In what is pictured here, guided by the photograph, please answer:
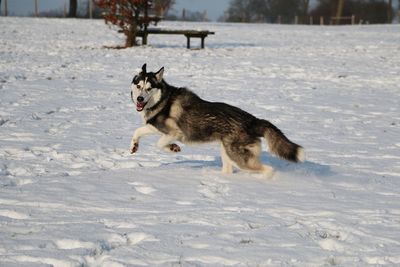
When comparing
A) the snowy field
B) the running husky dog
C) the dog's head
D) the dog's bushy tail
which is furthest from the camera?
the dog's head

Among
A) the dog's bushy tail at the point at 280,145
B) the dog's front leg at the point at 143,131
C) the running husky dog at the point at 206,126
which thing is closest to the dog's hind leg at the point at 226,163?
the running husky dog at the point at 206,126

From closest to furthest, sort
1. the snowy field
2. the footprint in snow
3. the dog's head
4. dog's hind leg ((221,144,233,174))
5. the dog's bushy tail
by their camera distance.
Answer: the snowy field → the footprint in snow → the dog's bushy tail → dog's hind leg ((221,144,233,174)) → the dog's head

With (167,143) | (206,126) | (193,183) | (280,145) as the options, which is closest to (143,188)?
(193,183)

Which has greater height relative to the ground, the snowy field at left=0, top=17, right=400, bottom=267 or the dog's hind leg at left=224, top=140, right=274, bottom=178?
the dog's hind leg at left=224, top=140, right=274, bottom=178

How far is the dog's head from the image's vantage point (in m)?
6.66

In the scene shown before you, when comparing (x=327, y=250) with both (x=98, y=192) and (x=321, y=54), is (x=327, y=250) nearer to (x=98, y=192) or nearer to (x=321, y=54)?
(x=98, y=192)

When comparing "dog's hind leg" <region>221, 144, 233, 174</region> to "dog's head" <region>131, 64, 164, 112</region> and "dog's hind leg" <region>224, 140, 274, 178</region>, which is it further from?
"dog's head" <region>131, 64, 164, 112</region>

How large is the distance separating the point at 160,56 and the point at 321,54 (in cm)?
747

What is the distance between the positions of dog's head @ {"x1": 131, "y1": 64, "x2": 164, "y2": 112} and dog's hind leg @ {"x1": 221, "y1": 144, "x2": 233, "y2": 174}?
3.66 ft

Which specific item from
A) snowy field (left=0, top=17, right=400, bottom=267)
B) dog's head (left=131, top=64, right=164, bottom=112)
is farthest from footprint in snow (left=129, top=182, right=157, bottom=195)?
dog's head (left=131, top=64, right=164, bottom=112)

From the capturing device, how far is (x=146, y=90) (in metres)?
6.66

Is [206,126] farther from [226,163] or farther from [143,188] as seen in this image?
[143,188]

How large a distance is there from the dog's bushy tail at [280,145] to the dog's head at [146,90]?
1.39m

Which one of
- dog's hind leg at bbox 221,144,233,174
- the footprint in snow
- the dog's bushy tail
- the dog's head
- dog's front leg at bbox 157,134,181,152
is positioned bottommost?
the footprint in snow
